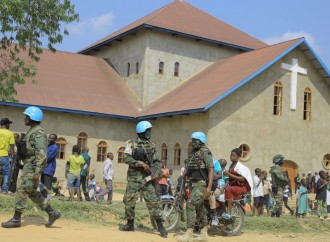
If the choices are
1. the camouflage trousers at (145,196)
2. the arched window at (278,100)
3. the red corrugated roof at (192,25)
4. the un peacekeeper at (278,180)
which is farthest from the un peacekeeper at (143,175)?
the red corrugated roof at (192,25)

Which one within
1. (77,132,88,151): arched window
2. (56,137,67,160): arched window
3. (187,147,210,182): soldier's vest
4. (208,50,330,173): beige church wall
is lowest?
(187,147,210,182): soldier's vest

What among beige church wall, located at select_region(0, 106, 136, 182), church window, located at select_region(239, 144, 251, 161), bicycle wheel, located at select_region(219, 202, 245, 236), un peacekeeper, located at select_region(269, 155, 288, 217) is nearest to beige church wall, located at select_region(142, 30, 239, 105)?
beige church wall, located at select_region(0, 106, 136, 182)

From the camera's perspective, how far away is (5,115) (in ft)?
82.8

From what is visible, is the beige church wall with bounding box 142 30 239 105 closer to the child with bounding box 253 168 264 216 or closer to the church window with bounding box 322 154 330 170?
the church window with bounding box 322 154 330 170

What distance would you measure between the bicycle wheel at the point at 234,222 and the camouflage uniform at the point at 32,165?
3658 mm

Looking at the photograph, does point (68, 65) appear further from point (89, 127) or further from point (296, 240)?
point (296, 240)

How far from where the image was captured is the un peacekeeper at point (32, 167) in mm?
8500

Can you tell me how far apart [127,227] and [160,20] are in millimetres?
22615

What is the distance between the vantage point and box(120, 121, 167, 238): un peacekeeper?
928cm

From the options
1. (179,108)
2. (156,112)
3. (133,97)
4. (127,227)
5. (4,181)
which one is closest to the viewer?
(127,227)

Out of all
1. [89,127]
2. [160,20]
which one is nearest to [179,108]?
[89,127]

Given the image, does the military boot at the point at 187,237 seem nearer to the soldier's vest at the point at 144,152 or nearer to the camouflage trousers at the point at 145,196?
the camouflage trousers at the point at 145,196

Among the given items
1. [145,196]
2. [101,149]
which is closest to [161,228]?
[145,196]

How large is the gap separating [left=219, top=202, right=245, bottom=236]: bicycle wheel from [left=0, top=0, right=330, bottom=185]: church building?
11.8m
